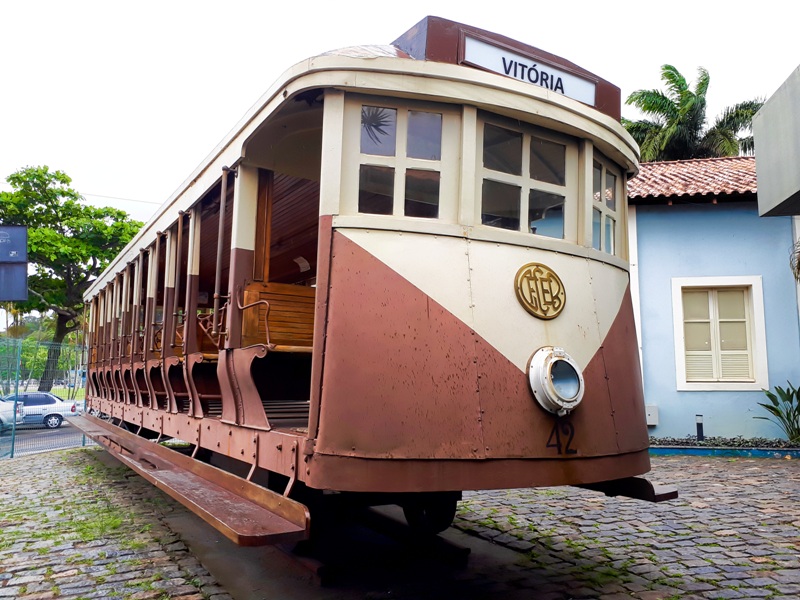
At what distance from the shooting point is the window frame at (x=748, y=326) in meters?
11.2

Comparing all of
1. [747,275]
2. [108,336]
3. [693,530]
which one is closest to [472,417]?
[693,530]

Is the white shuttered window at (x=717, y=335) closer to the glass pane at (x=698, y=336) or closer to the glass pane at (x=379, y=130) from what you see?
the glass pane at (x=698, y=336)

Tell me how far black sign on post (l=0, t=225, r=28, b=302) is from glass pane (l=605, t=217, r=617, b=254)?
12.0 metres

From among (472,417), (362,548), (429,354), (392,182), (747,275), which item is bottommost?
(362,548)

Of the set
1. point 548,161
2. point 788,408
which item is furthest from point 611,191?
point 788,408

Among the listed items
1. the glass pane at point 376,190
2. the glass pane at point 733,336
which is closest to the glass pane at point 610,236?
the glass pane at point 376,190

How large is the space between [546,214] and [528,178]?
258mm

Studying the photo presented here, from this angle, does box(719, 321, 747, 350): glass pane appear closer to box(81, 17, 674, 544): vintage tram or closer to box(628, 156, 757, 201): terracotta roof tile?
box(628, 156, 757, 201): terracotta roof tile

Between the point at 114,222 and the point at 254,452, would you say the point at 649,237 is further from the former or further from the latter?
the point at 114,222

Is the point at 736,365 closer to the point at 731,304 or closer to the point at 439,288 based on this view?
the point at 731,304

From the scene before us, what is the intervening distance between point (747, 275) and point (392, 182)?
966 cm

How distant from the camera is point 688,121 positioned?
2611cm

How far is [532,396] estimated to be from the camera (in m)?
3.63

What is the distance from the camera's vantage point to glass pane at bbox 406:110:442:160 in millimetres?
3795
